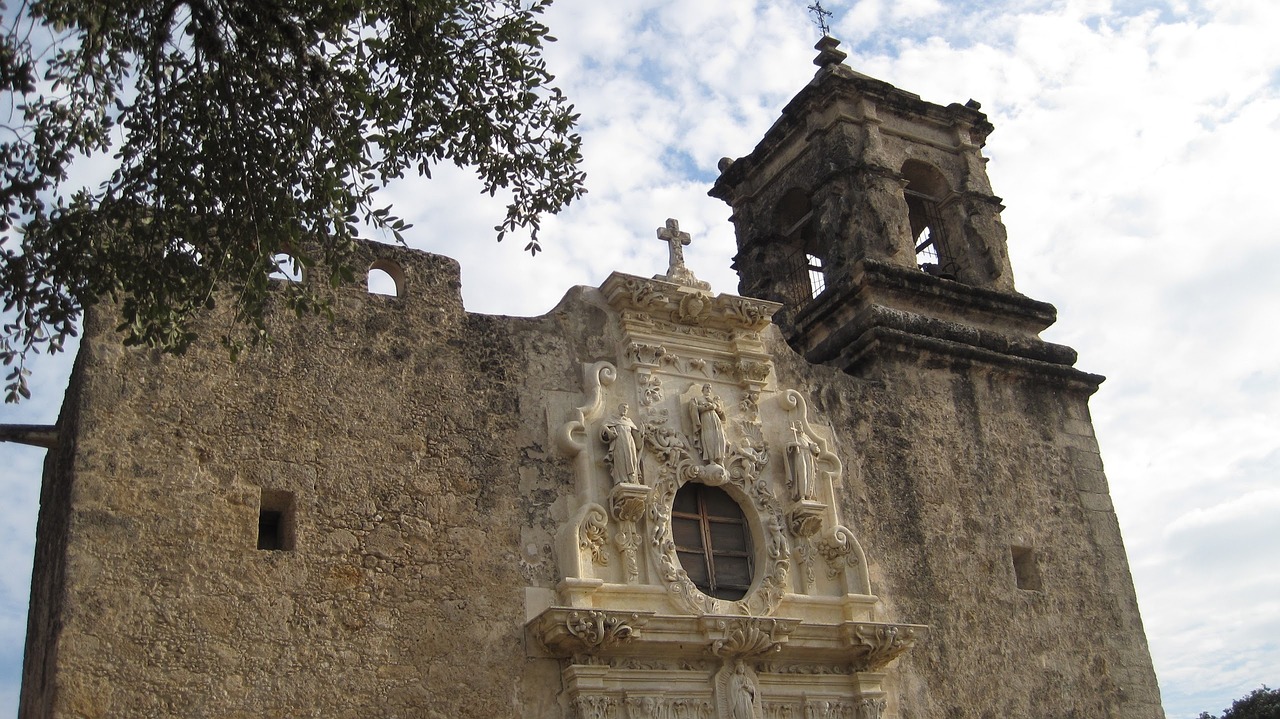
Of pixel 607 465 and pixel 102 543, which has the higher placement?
pixel 607 465

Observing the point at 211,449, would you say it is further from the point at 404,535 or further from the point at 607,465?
the point at 607,465

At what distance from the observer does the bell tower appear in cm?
1151

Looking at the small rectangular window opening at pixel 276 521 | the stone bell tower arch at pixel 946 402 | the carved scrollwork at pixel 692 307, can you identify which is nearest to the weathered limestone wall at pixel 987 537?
the stone bell tower arch at pixel 946 402

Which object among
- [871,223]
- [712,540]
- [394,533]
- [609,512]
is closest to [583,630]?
[609,512]

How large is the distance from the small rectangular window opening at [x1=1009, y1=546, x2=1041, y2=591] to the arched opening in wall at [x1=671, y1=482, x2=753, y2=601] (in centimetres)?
262

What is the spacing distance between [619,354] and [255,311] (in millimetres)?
3451

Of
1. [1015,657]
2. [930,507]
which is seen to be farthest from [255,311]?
[1015,657]

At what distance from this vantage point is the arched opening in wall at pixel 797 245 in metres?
12.9

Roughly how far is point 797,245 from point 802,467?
4.21m

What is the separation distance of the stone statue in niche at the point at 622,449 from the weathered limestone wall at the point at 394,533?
34 centimetres

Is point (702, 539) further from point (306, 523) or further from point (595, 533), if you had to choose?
point (306, 523)

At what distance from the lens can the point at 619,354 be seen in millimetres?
9547

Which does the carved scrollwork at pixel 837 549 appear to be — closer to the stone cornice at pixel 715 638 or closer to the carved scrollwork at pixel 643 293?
the stone cornice at pixel 715 638

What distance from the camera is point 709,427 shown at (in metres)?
9.40
